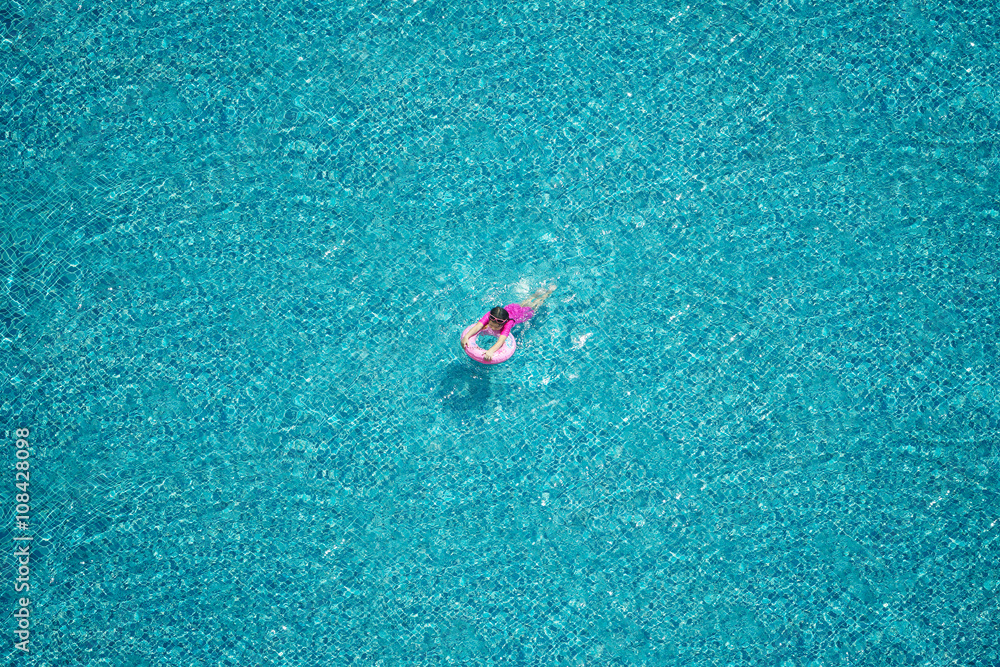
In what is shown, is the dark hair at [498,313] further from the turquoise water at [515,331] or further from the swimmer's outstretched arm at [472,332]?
the turquoise water at [515,331]

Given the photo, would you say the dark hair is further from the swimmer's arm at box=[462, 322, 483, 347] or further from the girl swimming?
the swimmer's arm at box=[462, 322, 483, 347]

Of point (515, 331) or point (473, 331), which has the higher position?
point (473, 331)

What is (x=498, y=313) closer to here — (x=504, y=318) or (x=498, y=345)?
(x=504, y=318)

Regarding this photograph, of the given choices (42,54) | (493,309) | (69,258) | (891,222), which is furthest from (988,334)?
(42,54)

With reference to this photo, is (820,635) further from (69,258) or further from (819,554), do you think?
(69,258)

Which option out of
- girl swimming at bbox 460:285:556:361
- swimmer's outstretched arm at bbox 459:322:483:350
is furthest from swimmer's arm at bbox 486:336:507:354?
swimmer's outstretched arm at bbox 459:322:483:350

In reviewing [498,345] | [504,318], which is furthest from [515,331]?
[504,318]

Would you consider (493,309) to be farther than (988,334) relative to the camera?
No
